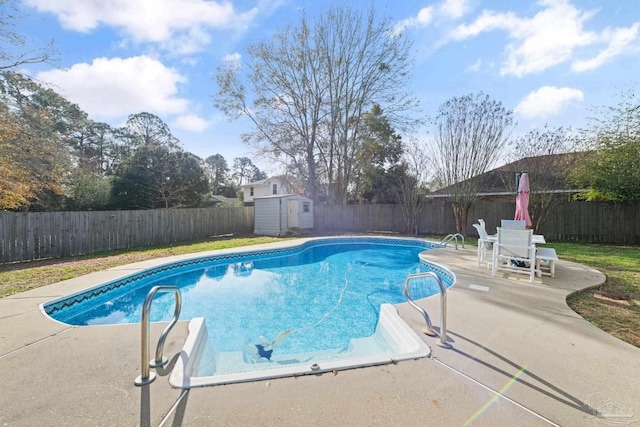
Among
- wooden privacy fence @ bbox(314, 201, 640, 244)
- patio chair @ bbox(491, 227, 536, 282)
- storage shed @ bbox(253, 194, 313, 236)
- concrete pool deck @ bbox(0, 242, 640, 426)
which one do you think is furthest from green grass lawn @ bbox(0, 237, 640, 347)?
storage shed @ bbox(253, 194, 313, 236)

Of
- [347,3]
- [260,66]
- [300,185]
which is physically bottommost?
[300,185]

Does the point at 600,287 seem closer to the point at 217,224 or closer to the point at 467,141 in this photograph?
the point at 467,141

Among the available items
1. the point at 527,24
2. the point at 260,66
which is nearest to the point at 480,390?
the point at 527,24

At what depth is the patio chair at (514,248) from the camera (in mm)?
5031

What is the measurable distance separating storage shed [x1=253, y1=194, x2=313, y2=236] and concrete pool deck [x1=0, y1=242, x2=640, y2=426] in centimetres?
1100

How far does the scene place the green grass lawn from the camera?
3.24 metres

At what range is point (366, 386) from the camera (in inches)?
79.4

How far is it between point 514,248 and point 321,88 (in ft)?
44.5

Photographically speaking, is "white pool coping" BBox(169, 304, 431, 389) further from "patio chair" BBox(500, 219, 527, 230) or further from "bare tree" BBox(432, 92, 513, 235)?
"bare tree" BBox(432, 92, 513, 235)

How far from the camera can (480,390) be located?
6.37 ft

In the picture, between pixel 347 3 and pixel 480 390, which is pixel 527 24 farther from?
pixel 347 3

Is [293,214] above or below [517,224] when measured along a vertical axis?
above

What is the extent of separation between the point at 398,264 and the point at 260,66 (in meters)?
13.1

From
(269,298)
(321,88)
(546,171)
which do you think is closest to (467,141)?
(546,171)
